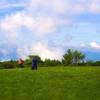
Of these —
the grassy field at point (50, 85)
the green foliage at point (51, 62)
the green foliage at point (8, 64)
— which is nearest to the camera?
the grassy field at point (50, 85)

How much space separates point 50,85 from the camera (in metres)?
48.2

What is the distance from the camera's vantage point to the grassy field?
4431 centimetres

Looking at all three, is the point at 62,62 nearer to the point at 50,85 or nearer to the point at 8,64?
the point at 8,64

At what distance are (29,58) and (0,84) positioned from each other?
1295 inches

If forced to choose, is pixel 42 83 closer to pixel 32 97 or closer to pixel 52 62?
pixel 32 97

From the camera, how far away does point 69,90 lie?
46.4 m

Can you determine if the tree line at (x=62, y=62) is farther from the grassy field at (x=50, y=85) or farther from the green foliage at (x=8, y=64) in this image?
the grassy field at (x=50, y=85)

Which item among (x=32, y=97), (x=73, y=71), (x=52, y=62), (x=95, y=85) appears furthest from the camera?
(x=52, y=62)

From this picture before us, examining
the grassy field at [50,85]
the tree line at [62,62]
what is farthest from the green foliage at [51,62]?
the grassy field at [50,85]

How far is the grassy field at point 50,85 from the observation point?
44.3m

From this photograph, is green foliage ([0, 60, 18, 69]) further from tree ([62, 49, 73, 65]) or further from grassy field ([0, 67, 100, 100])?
grassy field ([0, 67, 100, 100])

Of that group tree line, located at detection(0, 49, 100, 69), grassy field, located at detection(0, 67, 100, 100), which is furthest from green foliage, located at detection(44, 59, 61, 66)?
grassy field, located at detection(0, 67, 100, 100)

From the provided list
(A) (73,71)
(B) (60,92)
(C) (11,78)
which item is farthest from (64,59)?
(B) (60,92)

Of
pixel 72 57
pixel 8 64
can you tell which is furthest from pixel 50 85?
pixel 72 57
